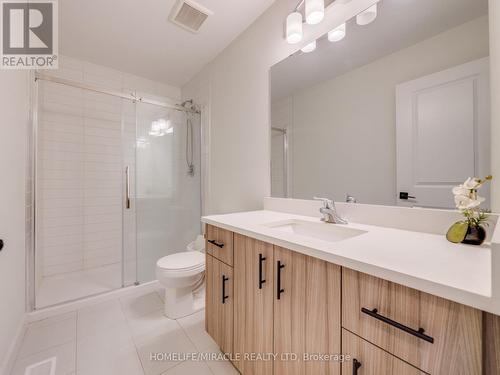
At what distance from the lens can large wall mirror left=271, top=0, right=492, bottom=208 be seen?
2.81ft

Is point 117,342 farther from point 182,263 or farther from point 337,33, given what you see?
point 337,33

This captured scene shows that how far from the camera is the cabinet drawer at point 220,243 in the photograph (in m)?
1.16

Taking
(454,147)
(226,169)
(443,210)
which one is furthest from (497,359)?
(226,169)

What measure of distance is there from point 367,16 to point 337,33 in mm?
168

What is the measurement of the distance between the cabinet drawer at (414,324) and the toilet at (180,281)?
1270 millimetres

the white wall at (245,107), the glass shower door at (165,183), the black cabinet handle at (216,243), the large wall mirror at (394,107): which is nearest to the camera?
the large wall mirror at (394,107)

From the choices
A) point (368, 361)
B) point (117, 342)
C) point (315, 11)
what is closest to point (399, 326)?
point (368, 361)

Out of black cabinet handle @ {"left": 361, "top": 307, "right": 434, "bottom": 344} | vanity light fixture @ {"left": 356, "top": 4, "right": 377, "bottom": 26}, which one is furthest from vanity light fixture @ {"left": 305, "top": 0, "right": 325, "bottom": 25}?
black cabinet handle @ {"left": 361, "top": 307, "right": 434, "bottom": 344}

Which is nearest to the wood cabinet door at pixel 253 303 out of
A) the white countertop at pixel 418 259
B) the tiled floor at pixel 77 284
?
the white countertop at pixel 418 259

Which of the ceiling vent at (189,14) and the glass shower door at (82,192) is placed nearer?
the ceiling vent at (189,14)

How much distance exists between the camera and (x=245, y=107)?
1885 millimetres

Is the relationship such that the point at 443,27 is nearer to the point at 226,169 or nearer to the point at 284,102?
the point at 284,102

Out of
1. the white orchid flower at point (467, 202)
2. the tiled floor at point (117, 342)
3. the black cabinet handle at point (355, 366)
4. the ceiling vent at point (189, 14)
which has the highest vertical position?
the ceiling vent at point (189, 14)

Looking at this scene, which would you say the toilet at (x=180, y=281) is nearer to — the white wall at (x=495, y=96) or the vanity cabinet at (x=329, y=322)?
the vanity cabinet at (x=329, y=322)
